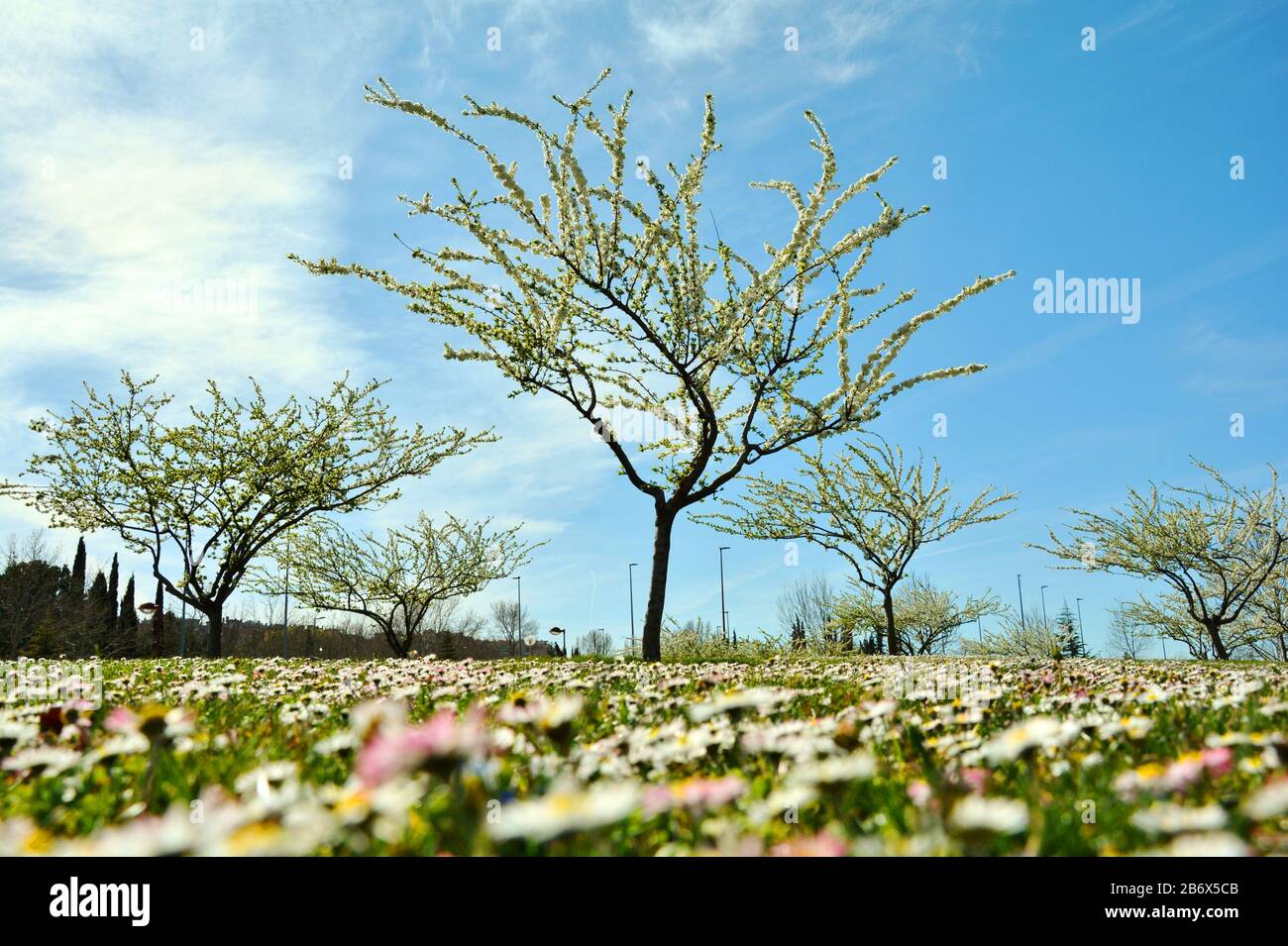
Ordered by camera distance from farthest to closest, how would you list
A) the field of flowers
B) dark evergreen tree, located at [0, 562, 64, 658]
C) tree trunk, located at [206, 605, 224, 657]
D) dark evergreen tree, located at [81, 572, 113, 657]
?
1. dark evergreen tree, located at [81, 572, 113, 657]
2. dark evergreen tree, located at [0, 562, 64, 658]
3. tree trunk, located at [206, 605, 224, 657]
4. the field of flowers

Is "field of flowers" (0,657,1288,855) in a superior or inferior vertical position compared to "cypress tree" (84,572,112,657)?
superior

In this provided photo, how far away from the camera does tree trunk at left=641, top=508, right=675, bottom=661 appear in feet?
37.0

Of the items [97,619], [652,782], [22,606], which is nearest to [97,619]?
[97,619]

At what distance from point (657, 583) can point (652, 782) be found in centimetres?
927

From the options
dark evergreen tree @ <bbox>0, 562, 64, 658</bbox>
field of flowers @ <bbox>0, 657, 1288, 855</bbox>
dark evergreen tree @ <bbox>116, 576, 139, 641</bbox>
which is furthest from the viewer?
dark evergreen tree @ <bbox>116, 576, 139, 641</bbox>

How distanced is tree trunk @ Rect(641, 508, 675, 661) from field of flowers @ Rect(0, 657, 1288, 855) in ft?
25.7

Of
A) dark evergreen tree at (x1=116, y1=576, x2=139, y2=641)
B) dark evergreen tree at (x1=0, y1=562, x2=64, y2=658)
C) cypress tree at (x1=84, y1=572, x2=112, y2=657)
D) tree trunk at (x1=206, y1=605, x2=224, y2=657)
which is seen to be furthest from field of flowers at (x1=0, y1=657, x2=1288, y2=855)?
dark evergreen tree at (x1=116, y1=576, x2=139, y2=641)

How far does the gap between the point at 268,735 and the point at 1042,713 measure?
125 inches

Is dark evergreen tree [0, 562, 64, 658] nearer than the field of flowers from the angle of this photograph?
No

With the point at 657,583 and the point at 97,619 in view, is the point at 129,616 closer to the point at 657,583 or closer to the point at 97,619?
the point at 97,619

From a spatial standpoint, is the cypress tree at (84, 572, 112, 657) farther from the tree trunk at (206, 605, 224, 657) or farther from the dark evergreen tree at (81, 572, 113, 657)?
the tree trunk at (206, 605, 224, 657)

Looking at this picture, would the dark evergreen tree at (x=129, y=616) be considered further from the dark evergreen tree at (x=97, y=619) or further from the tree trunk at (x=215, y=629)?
the tree trunk at (x=215, y=629)

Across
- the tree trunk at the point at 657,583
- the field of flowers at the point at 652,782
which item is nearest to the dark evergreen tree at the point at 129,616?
the tree trunk at the point at 657,583

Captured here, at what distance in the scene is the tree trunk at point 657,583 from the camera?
11289mm
